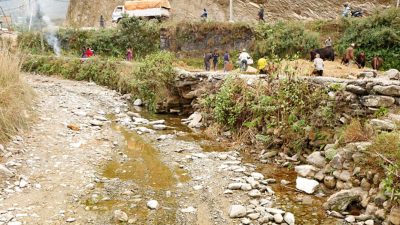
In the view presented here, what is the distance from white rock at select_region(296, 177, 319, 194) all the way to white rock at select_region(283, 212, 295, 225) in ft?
3.14

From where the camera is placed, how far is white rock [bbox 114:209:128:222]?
499 centimetres

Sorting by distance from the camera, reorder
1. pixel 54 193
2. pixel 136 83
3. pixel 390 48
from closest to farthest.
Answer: pixel 54 193, pixel 136 83, pixel 390 48

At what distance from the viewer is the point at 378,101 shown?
6.51 m

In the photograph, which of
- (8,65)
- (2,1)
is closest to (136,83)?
(8,65)

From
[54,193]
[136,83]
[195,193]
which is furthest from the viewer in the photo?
[136,83]

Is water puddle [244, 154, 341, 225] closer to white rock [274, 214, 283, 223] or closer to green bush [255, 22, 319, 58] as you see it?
white rock [274, 214, 283, 223]

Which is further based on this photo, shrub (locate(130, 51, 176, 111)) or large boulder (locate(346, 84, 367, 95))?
shrub (locate(130, 51, 176, 111))

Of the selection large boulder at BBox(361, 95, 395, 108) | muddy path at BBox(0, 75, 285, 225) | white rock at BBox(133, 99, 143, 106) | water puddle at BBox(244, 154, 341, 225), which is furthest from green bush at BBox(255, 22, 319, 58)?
water puddle at BBox(244, 154, 341, 225)

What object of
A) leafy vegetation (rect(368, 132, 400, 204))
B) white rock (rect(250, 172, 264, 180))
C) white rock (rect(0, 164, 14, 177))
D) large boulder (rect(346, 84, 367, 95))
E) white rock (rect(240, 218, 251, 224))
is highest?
large boulder (rect(346, 84, 367, 95))

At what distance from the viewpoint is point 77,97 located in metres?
13.8

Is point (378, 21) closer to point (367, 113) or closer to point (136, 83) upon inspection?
point (136, 83)

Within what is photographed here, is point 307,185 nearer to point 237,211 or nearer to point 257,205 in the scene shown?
point 257,205

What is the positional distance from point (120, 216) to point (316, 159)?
3653 millimetres

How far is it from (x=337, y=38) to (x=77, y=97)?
14767mm
